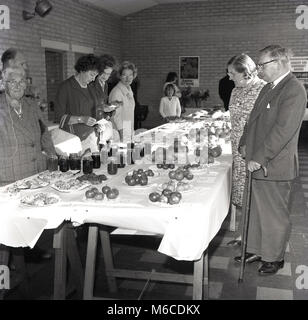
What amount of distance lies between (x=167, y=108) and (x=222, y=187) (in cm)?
445

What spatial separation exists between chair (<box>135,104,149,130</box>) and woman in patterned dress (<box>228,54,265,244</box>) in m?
5.84

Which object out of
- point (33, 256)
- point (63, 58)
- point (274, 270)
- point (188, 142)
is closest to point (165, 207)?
point (274, 270)

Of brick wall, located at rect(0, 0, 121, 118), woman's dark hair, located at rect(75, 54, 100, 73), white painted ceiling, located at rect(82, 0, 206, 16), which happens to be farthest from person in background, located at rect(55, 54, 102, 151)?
white painted ceiling, located at rect(82, 0, 206, 16)

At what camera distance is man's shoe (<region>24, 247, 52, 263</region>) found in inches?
131

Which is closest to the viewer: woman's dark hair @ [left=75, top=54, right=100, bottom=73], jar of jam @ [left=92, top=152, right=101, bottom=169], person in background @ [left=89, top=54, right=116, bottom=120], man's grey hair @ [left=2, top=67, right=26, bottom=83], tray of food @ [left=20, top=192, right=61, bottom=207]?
tray of food @ [left=20, top=192, right=61, bottom=207]

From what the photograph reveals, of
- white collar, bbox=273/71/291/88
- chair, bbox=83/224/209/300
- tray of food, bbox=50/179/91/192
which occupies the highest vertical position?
white collar, bbox=273/71/291/88

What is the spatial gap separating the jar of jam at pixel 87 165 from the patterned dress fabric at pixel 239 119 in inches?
50.3

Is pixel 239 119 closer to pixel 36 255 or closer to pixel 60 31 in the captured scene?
pixel 36 255

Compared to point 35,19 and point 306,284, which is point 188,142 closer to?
point 306,284

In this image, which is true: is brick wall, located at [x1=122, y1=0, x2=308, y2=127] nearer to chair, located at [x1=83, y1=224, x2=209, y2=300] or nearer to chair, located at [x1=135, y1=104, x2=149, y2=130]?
chair, located at [x1=135, y1=104, x2=149, y2=130]

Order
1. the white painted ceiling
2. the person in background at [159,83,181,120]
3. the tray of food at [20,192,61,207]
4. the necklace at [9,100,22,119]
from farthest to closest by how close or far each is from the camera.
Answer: the white painted ceiling
the person in background at [159,83,181,120]
the necklace at [9,100,22,119]
the tray of food at [20,192,61,207]

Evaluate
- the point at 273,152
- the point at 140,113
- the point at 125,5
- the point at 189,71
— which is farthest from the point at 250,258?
the point at 125,5

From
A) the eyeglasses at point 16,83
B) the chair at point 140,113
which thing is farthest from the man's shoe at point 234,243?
the chair at point 140,113

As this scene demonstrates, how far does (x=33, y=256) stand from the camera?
3.38 m
